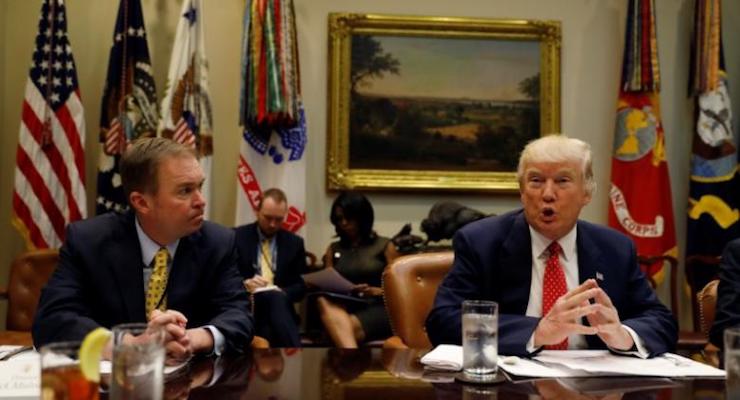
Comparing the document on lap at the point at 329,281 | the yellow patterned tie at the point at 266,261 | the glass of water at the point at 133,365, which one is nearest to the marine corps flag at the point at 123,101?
the yellow patterned tie at the point at 266,261

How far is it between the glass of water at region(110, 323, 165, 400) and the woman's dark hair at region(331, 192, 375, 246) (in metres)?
4.08

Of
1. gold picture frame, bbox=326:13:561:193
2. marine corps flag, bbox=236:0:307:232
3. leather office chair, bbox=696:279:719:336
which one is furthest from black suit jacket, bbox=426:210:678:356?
gold picture frame, bbox=326:13:561:193

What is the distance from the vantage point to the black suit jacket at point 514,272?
2215 mm

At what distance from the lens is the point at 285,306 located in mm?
4277

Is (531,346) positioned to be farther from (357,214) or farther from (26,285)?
(357,214)

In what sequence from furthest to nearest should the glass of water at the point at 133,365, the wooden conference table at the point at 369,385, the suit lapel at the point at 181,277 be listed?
1. the suit lapel at the point at 181,277
2. the wooden conference table at the point at 369,385
3. the glass of water at the point at 133,365

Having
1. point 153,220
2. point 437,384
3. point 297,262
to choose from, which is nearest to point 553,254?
point 437,384

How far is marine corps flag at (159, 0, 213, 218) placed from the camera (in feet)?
17.2

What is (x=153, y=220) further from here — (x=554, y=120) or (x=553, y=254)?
(x=554, y=120)

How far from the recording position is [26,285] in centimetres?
418

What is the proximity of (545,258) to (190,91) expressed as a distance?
3.63 meters

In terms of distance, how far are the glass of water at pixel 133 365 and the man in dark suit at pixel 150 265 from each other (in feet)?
2.75

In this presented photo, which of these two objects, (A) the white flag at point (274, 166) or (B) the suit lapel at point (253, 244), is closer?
(B) the suit lapel at point (253, 244)

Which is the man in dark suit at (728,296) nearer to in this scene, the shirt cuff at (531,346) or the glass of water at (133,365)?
the shirt cuff at (531,346)
